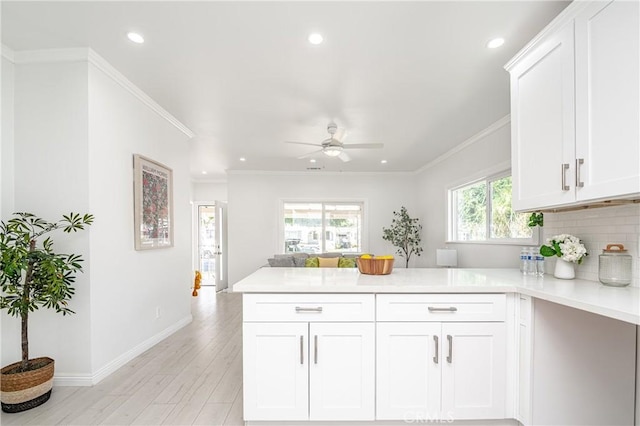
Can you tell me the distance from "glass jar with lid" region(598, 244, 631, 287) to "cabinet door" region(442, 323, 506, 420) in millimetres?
668

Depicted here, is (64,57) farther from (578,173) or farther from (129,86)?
(578,173)

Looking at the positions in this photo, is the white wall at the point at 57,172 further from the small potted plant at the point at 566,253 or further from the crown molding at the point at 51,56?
the small potted plant at the point at 566,253

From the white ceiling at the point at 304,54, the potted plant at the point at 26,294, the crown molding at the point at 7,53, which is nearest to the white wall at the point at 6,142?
the crown molding at the point at 7,53

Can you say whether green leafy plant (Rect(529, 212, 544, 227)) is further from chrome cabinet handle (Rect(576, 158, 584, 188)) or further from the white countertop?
chrome cabinet handle (Rect(576, 158, 584, 188))

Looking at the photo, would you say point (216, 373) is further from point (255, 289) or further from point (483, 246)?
point (483, 246)

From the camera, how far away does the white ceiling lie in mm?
1916

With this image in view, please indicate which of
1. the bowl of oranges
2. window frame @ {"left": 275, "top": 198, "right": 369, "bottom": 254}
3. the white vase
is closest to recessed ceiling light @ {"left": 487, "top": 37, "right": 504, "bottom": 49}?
the white vase

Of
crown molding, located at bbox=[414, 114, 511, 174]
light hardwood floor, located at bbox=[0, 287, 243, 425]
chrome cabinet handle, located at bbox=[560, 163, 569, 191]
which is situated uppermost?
crown molding, located at bbox=[414, 114, 511, 174]

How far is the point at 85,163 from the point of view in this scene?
7.79ft

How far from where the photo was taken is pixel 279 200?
6.81m

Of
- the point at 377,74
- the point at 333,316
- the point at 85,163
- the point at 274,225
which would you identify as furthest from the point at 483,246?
the point at 85,163

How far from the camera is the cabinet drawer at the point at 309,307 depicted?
1.81 m

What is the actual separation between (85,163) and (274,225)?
449 cm

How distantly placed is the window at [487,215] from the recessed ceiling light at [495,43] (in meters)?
1.91
